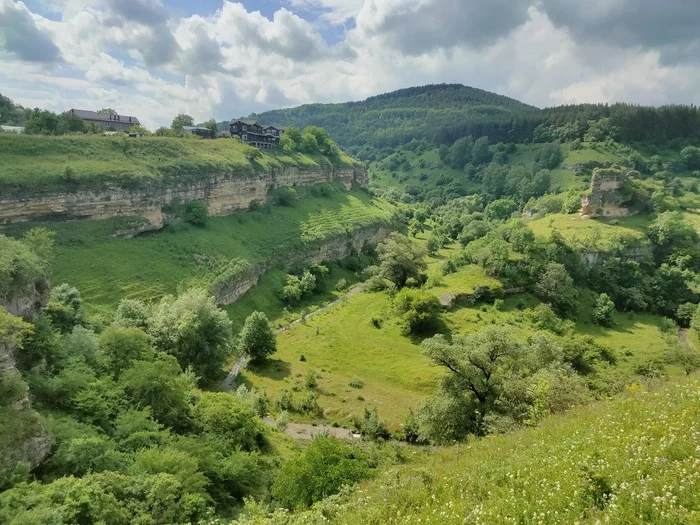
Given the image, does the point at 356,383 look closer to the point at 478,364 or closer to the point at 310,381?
the point at 310,381

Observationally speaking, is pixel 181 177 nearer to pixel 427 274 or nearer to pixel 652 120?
pixel 427 274

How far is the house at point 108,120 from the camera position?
90056mm

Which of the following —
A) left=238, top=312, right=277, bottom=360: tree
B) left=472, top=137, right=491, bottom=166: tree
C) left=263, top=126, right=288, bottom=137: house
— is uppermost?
left=472, top=137, right=491, bottom=166: tree

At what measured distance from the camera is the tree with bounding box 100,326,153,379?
93.5 feet

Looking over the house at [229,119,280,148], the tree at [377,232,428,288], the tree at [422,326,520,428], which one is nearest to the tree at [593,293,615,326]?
the tree at [377,232,428,288]

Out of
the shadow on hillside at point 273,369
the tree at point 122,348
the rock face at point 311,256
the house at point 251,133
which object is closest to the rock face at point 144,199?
the rock face at point 311,256

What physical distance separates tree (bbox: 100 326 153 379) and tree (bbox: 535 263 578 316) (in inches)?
1803

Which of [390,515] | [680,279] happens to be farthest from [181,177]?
[680,279]

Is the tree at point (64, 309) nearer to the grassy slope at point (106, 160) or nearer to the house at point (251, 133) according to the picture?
the grassy slope at point (106, 160)

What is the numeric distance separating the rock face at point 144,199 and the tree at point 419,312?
117 feet

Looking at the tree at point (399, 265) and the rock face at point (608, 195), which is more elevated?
the rock face at point (608, 195)

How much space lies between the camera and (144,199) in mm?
56469

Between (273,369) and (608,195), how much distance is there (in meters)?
63.3

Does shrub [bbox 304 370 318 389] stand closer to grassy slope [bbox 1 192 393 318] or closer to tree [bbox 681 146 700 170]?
grassy slope [bbox 1 192 393 318]
